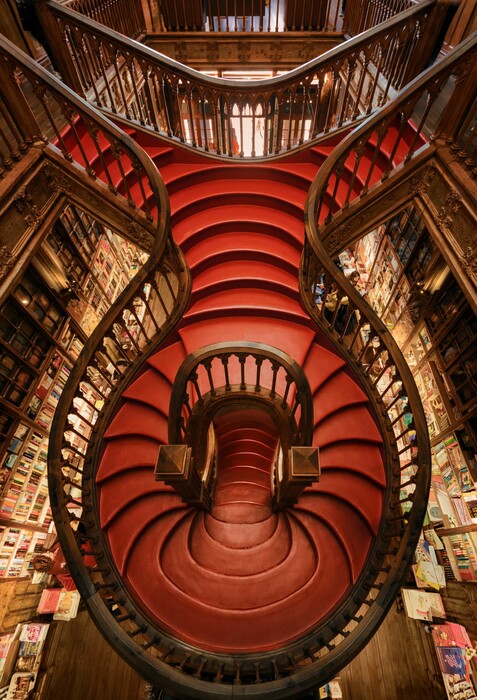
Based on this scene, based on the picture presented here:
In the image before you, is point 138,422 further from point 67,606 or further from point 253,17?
point 253,17

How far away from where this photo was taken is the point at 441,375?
4.39m

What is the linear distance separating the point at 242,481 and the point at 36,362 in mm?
3283

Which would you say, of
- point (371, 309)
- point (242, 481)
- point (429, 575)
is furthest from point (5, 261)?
point (429, 575)

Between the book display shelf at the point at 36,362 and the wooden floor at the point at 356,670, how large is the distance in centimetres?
121

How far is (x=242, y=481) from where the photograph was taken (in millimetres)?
4602


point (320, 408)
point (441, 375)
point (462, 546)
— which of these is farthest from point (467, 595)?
point (320, 408)

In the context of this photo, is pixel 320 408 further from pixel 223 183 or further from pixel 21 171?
pixel 21 171

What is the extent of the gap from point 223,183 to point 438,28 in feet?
9.10

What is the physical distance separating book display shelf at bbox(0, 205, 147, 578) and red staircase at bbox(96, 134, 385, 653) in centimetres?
181

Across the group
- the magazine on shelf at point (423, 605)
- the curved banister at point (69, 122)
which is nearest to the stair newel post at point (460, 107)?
the curved banister at point (69, 122)

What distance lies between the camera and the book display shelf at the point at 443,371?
3.85 metres

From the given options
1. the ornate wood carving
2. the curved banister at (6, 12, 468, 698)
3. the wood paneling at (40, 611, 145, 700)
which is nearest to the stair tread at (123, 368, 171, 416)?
the curved banister at (6, 12, 468, 698)

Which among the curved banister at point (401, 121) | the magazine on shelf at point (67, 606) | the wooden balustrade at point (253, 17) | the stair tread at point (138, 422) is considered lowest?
the magazine on shelf at point (67, 606)

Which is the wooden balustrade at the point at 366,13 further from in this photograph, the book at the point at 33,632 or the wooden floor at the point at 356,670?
the book at the point at 33,632
